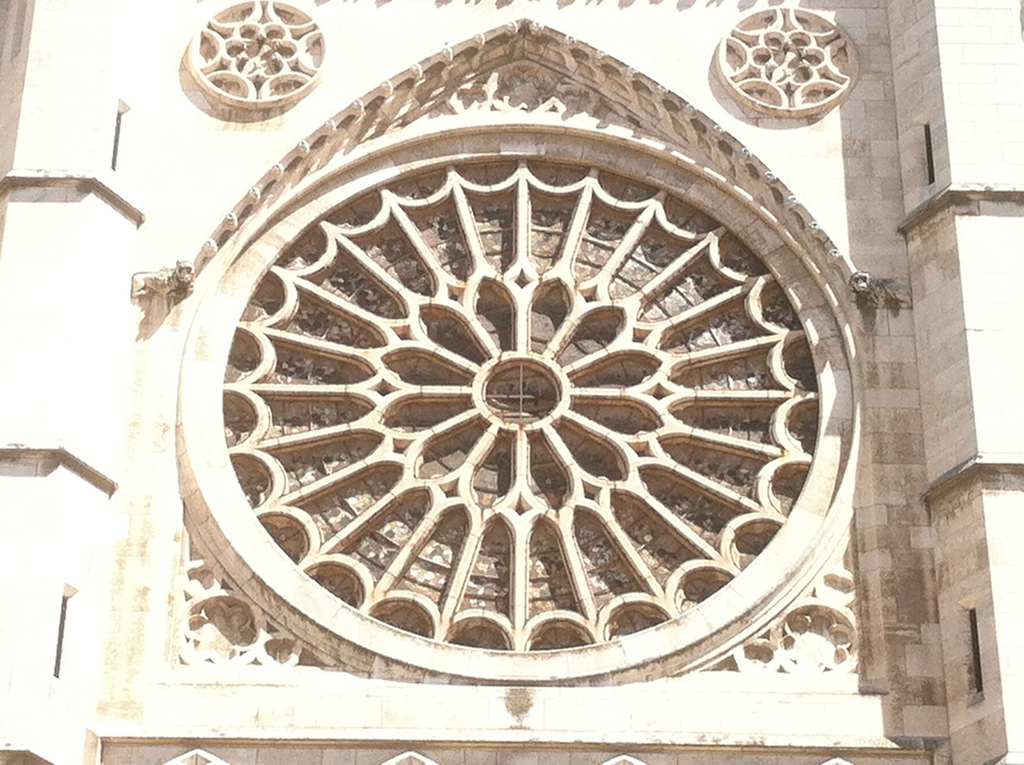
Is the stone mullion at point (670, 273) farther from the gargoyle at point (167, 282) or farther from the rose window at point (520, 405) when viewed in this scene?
the gargoyle at point (167, 282)

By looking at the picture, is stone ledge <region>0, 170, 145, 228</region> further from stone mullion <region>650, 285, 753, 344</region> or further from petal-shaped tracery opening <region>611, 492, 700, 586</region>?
petal-shaped tracery opening <region>611, 492, 700, 586</region>

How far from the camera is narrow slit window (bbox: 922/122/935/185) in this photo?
18.3 m

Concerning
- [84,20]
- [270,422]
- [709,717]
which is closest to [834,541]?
[709,717]

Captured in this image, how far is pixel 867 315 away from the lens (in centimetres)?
1805

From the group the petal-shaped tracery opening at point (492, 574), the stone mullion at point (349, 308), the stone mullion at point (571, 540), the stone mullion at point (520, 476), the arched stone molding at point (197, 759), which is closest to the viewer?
the arched stone molding at point (197, 759)

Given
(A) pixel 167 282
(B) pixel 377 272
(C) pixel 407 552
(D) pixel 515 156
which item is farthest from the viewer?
(D) pixel 515 156

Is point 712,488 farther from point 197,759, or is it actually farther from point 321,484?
point 197,759

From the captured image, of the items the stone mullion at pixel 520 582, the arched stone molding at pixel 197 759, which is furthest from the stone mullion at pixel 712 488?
the arched stone molding at pixel 197 759

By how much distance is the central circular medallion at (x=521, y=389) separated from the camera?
1786 cm

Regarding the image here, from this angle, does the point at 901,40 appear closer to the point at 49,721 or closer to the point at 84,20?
the point at 84,20

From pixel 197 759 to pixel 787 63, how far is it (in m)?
7.03

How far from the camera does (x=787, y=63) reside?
19.2 m

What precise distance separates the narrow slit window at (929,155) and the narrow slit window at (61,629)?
6.83m

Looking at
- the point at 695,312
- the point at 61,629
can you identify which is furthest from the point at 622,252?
the point at 61,629
